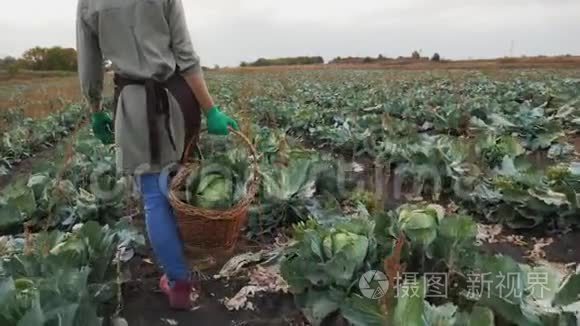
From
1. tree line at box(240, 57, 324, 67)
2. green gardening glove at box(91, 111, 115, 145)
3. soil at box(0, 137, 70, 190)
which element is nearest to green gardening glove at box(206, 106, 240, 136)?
green gardening glove at box(91, 111, 115, 145)

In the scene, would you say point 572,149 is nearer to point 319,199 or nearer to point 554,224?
point 554,224

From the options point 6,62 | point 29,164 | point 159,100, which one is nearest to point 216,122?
point 159,100

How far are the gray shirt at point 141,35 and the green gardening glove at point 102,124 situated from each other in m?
0.39

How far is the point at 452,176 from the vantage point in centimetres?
400

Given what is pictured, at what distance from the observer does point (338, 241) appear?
2299 mm

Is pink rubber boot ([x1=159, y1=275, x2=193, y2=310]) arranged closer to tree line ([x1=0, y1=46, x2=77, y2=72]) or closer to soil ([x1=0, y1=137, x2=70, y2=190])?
soil ([x1=0, y1=137, x2=70, y2=190])

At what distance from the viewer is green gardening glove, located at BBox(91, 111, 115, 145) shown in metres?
2.76

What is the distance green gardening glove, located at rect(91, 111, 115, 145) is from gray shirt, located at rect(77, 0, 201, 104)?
0.39 meters

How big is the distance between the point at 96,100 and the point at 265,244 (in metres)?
1.34

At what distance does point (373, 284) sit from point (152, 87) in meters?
1.20

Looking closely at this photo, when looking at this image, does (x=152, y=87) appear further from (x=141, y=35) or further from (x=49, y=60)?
(x=49, y=60)

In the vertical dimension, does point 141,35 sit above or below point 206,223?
above

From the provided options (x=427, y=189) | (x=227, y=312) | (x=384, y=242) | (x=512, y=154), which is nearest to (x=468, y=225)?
(x=384, y=242)

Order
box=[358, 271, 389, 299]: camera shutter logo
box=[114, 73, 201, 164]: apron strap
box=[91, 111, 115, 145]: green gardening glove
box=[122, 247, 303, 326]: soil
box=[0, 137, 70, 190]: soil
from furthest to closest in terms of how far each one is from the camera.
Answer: box=[0, 137, 70, 190]: soil → box=[91, 111, 115, 145]: green gardening glove → box=[122, 247, 303, 326]: soil → box=[114, 73, 201, 164]: apron strap → box=[358, 271, 389, 299]: camera shutter logo
